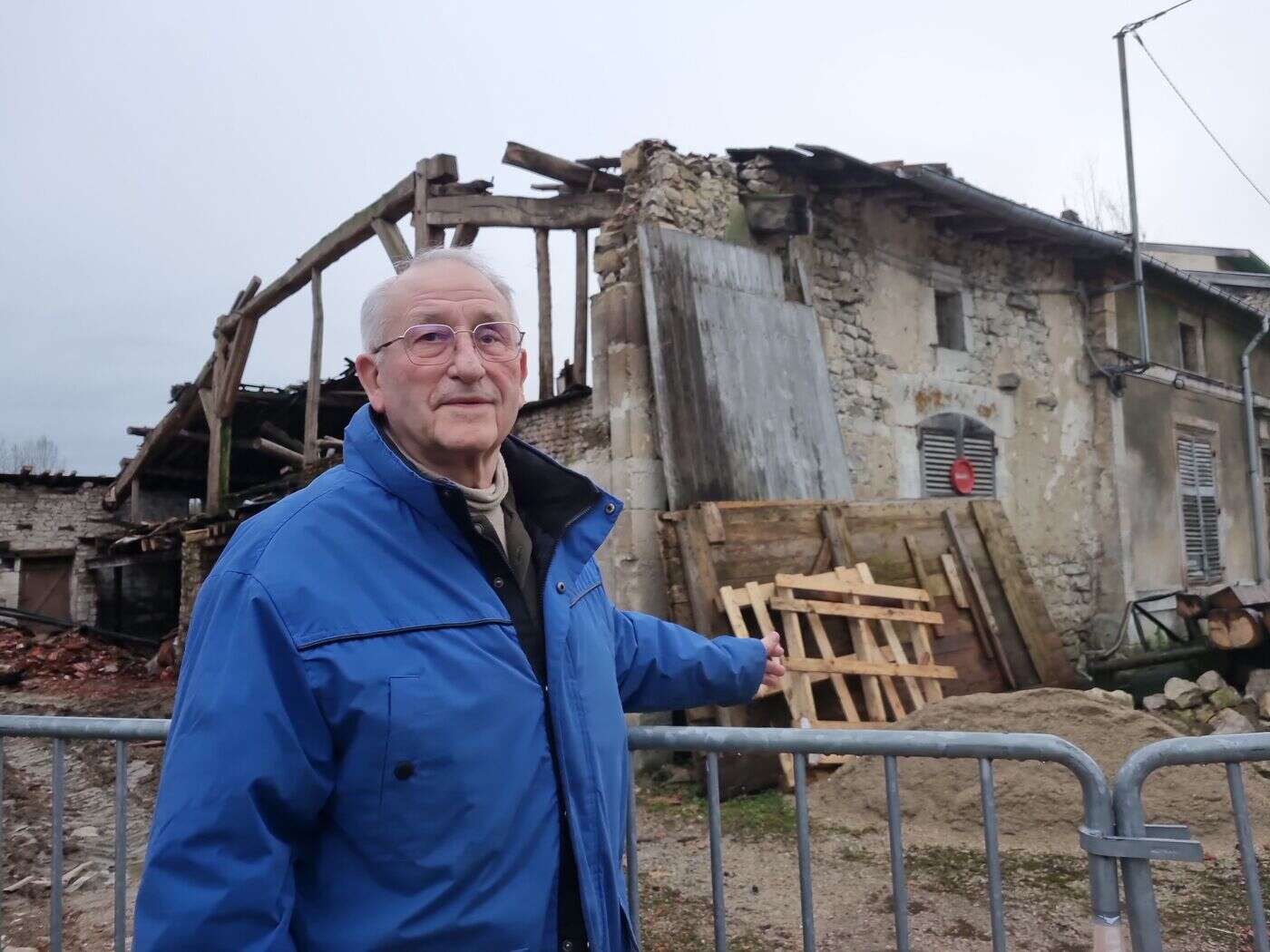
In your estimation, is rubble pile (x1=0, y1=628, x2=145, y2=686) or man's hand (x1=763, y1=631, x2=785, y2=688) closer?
man's hand (x1=763, y1=631, x2=785, y2=688)

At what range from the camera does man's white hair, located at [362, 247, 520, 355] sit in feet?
5.46

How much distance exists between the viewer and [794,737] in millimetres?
1912

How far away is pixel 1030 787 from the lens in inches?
190

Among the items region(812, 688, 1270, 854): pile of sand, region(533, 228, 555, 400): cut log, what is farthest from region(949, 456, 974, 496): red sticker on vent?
region(533, 228, 555, 400): cut log

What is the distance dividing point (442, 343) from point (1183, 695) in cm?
844

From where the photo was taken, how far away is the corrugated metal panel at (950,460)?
8539mm

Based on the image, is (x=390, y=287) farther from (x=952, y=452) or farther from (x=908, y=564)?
(x=952, y=452)

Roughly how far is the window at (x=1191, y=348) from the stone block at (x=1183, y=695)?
6.11 m

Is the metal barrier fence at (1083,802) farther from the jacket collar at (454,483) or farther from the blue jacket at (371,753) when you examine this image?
the jacket collar at (454,483)

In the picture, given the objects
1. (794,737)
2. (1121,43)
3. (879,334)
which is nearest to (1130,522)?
(879,334)

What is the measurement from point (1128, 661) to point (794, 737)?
8306mm

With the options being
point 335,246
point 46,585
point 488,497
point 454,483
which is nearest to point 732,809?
point 488,497

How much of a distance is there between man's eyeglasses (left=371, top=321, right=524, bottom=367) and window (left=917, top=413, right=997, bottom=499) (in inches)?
291

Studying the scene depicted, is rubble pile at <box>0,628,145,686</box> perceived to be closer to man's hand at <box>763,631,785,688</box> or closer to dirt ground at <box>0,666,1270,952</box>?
dirt ground at <box>0,666,1270,952</box>
